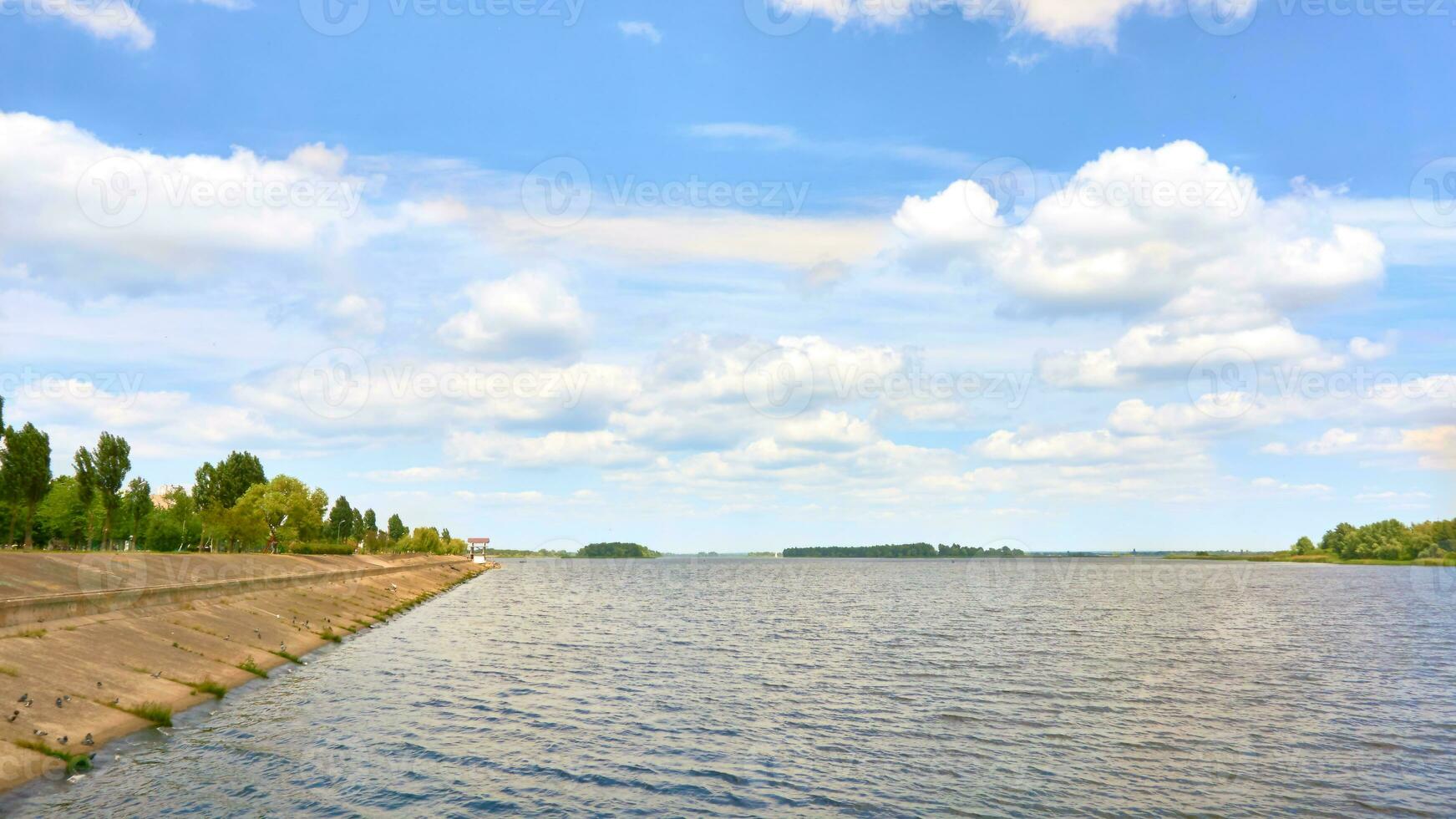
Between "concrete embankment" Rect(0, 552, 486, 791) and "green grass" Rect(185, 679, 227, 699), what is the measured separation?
0.10 m

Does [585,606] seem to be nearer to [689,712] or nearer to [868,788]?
[689,712]

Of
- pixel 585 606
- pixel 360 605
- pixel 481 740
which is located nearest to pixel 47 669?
pixel 481 740

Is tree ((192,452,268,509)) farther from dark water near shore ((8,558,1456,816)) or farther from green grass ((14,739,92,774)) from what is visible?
green grass ((14,739,92,774))

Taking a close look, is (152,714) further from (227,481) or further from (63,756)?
(227,481)

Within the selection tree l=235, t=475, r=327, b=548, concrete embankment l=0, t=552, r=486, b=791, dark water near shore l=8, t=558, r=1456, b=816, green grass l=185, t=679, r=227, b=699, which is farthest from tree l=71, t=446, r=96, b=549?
green grass l=185, t=679, r=227, b=699

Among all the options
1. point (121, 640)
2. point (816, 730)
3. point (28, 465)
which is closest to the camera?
point (816, 730)

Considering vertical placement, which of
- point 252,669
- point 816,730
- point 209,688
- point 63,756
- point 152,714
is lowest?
point 816,730

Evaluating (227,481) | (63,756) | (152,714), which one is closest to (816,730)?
(63,756)

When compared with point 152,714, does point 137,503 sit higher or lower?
higher

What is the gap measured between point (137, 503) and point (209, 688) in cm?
13656

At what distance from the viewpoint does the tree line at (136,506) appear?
4424 inches

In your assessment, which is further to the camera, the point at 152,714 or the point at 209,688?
the point at 209,688

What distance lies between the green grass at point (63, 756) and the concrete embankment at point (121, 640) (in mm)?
34

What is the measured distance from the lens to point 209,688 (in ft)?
127
